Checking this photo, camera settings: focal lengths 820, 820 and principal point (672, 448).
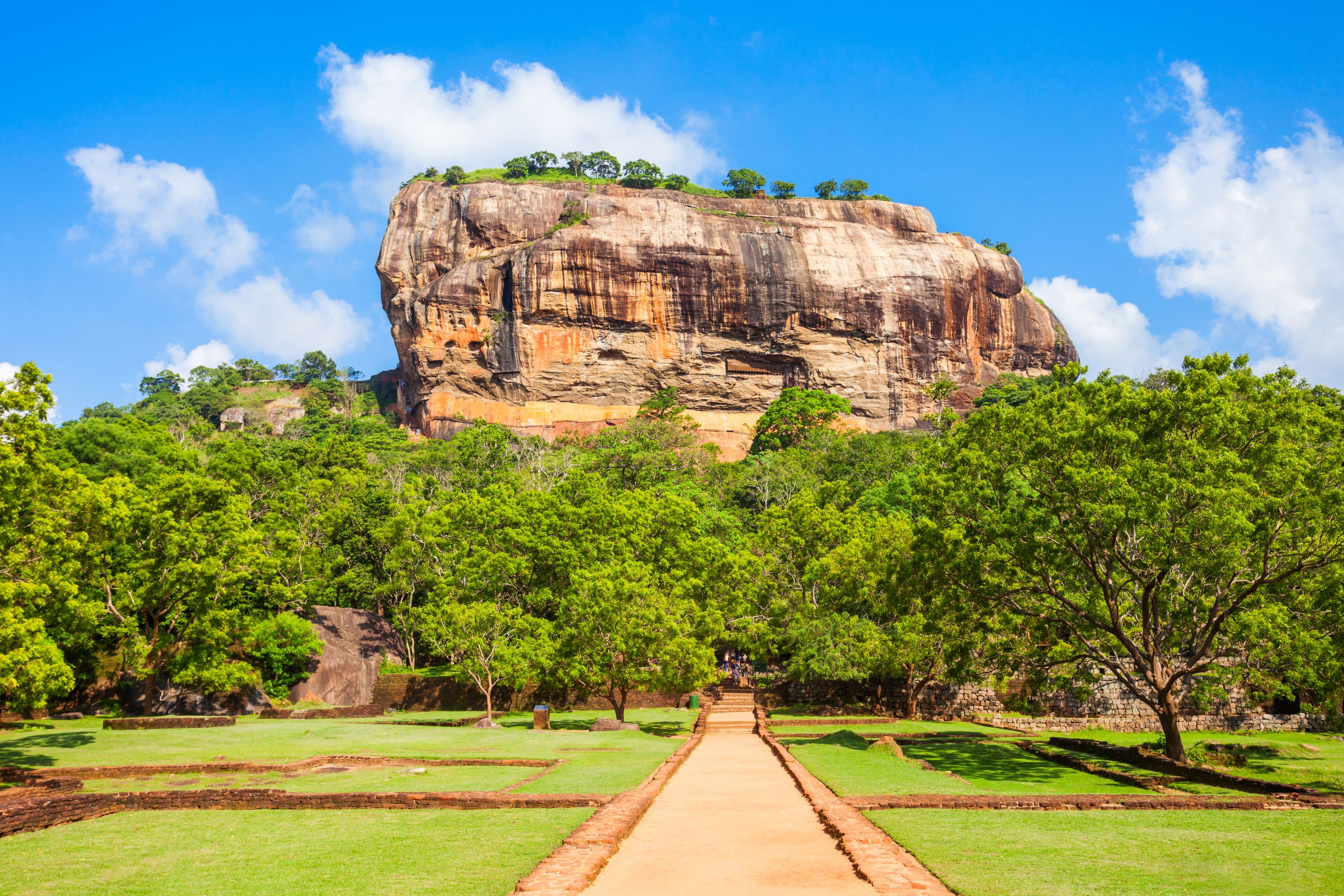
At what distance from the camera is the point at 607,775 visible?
1384 cm

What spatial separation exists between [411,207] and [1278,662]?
78893 mm

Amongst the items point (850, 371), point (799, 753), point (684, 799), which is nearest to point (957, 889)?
point (684, 799)

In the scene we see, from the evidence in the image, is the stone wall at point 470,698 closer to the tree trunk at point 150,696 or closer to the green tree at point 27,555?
the tree trunk at point 150,696

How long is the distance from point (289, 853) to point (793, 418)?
61.1m

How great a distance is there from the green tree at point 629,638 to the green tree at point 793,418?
136 ft

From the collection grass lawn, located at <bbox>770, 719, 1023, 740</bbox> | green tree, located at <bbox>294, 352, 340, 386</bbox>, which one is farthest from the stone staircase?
green tree, located at <bbox>294, 352, 340, 386</bbox>

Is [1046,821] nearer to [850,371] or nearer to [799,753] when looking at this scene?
[799,753]

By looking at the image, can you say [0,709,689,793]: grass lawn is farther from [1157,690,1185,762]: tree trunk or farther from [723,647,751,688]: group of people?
[723,647,751,688]: group of people

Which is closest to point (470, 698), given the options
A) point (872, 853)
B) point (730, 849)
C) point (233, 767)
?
point (233, 767)

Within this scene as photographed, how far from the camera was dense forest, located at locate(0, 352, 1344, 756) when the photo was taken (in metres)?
15.6

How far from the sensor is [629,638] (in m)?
23.6

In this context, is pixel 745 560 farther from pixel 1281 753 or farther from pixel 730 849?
pixel 730 849

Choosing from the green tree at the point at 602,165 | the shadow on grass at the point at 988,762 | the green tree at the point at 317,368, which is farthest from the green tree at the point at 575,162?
the shadow on grass at the point at 988,762

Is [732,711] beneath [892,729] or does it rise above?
beneath
